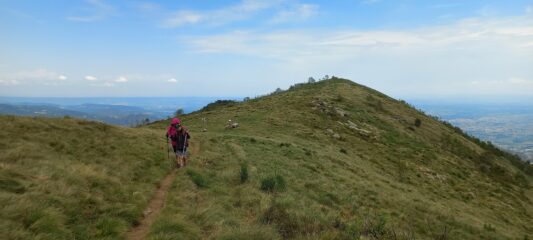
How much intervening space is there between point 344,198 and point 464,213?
7322 mm

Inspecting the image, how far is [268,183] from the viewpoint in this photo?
47.2 feet

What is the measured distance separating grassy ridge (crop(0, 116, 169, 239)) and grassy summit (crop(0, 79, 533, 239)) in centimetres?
4

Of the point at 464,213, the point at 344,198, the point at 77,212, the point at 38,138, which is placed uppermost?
the point at 38,138

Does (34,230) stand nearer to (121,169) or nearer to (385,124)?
(121,169)

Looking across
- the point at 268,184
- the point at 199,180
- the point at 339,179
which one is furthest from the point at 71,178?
the point at 339,179

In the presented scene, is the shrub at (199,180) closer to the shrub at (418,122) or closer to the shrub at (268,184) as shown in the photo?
the shrub at (268,184)

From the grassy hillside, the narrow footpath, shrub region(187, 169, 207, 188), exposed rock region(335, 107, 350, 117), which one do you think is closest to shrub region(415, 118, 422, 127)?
the grassy hillside

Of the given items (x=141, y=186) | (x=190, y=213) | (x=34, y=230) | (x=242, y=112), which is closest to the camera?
(x=34, y=230)

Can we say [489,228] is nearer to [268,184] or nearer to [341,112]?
[268,184]

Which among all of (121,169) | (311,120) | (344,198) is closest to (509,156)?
(311,120)

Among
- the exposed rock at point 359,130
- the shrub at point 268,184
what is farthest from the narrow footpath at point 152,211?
the exposed rock at point 359,130

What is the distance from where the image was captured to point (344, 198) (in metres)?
16.1

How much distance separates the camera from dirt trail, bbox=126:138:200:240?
870 cm

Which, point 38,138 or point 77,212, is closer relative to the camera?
point 77,212
